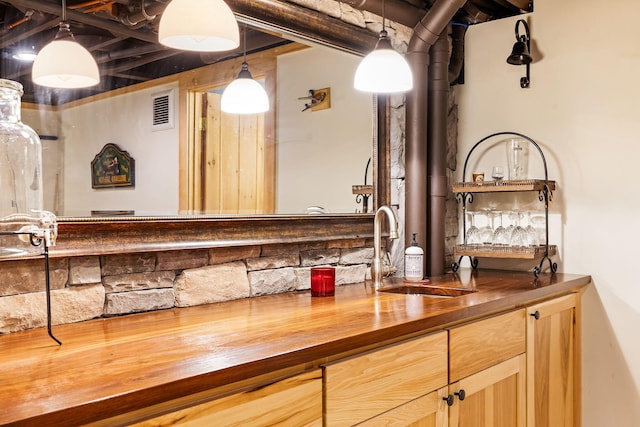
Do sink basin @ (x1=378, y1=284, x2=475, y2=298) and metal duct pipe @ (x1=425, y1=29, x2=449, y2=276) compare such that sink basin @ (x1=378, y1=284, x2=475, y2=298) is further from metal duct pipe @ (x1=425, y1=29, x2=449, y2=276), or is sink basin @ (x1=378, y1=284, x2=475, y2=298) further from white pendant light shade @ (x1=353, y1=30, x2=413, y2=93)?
white pendant light shade @ (x1=353, y1=30, x2=413, y2=93)

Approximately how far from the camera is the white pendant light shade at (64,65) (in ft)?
5.12

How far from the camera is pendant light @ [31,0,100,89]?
1561mm

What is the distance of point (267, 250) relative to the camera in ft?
7.16

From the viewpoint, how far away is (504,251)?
275 cm

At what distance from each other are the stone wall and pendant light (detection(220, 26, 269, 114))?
497 mm

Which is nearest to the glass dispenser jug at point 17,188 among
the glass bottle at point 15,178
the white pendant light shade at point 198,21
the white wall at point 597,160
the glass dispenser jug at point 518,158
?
the glass bottle at point 15,178

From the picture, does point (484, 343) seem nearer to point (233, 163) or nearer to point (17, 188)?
point (233, 163)

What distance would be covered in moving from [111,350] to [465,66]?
8.14 ft

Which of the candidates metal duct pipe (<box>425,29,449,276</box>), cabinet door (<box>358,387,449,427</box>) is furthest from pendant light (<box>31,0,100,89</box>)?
metal duct pipe (<box>425,29,449,276</box>)

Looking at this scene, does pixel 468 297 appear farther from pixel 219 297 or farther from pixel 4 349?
pixel 4 349

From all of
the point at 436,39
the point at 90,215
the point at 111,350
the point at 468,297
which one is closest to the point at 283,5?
the point at 436,39

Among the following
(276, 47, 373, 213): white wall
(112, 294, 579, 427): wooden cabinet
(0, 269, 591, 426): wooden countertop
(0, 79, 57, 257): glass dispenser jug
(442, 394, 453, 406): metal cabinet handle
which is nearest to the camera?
(0, 269, 591, 426): wooden countertop

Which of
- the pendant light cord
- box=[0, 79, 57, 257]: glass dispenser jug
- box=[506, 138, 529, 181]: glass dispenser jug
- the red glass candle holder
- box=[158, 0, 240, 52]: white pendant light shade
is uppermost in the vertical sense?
the pendant light cord

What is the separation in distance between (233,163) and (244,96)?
0.25 meters
